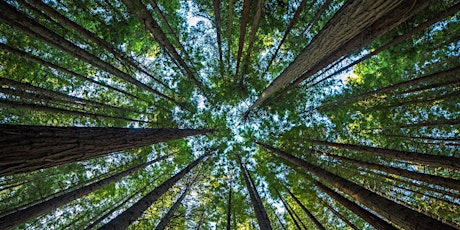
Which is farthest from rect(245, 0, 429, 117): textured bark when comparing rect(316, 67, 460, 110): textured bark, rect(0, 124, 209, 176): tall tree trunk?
rect(0, 124, 209, 176): tall tree trunk

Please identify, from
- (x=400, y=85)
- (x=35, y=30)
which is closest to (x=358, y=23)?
(x=400, y=85)

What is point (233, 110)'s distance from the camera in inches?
544

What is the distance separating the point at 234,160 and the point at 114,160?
6.05 metres

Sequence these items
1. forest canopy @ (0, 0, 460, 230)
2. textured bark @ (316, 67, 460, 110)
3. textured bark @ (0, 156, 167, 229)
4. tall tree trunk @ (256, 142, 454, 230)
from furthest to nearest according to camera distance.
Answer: textured bark @ (316, 67, 460, 110) < forest canopy @ (0, 0, 460, 230) < textured bark @ (0, 156, 167, 229) < tall tree trunk @ (256, 142, 454, 230)

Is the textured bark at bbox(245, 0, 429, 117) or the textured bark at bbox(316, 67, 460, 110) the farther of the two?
the textured bark at bbox(316, 67, 460, 110)

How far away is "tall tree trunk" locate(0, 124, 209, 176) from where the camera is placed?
94.7 inches

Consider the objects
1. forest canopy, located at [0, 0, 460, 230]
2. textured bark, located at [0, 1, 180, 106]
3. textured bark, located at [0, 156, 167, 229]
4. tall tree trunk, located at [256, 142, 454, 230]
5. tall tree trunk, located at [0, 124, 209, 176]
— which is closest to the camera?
tall tree trunk, located at [0, 124, 209, 176]

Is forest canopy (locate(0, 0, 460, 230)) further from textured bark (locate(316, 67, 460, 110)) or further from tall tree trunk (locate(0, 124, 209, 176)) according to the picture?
tall tree trunk (locate(0, 124, 209, 176))

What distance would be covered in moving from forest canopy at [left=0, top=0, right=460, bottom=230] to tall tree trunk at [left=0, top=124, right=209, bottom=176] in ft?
→ 0.81

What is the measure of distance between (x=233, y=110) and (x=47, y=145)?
11.3m

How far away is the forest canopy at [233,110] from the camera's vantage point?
6230 millimetres

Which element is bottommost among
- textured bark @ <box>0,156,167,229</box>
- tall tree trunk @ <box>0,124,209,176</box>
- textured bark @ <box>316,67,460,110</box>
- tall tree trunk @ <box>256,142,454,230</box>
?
textured bark @ <box>0,156,167,229</box>

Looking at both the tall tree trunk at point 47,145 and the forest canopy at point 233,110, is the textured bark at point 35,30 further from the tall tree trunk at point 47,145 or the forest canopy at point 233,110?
the tall tree trunk at point 47,145

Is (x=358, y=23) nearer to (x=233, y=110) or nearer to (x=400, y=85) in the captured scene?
(x=400, y=85)
